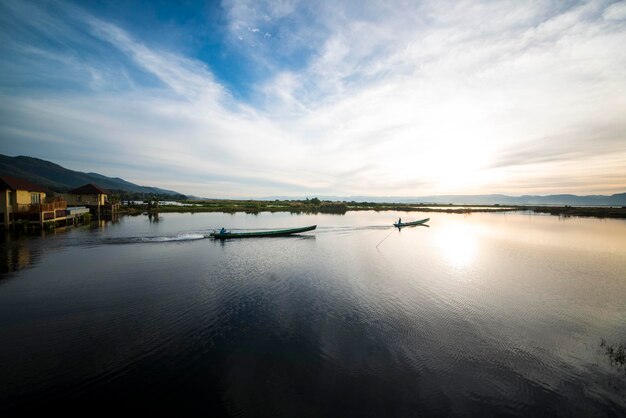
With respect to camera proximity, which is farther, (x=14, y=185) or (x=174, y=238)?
(x=14, y=185)

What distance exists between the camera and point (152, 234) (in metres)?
36.1

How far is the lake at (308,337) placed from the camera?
24.9ft

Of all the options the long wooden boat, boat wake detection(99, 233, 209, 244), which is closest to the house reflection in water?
boat wake detection(99, 233, 209, 244)

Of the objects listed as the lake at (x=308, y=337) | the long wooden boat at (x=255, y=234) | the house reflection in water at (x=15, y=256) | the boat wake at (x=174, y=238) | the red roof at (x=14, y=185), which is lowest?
the lake at (x=308, y=337)

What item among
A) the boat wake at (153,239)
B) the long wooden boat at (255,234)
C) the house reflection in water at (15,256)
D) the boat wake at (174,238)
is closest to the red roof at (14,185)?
the house reflection in water at (15,256)

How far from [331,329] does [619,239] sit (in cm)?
4582

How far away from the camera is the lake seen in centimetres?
760

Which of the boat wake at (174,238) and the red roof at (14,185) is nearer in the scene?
the boat wake at (174,238)

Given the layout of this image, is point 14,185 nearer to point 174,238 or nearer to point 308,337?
point 174,238

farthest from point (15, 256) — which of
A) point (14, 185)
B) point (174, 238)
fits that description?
point (14, 185)

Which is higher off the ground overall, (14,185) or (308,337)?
(14,185)

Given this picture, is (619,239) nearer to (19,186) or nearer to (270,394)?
(270,394)

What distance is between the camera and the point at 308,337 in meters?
11.0

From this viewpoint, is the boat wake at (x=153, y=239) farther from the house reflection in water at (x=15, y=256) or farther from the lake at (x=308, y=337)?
the lake at (x=308, y=337)
